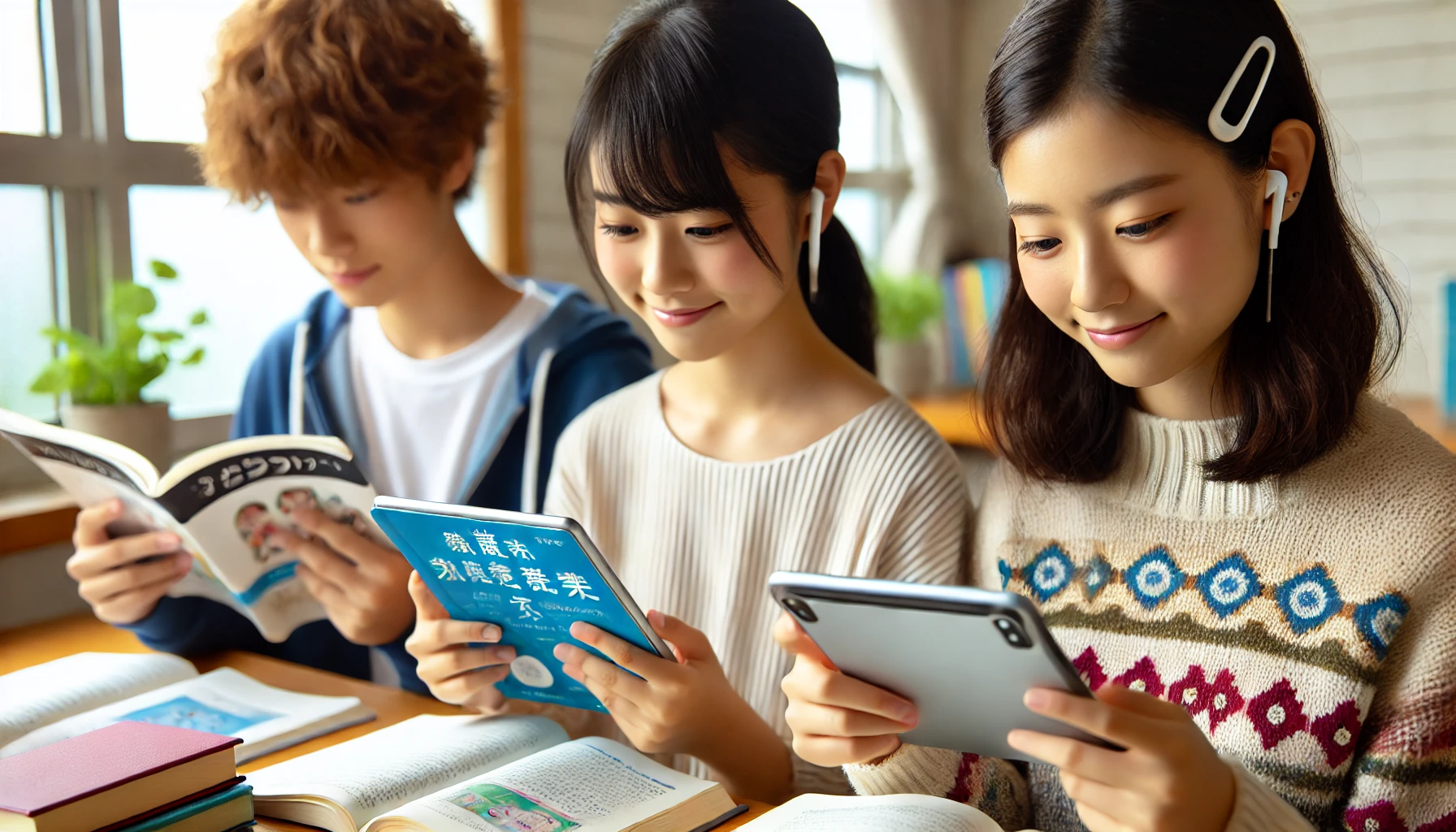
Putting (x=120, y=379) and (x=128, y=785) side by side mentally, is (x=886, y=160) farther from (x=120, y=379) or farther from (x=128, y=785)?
(x=128, y=785)

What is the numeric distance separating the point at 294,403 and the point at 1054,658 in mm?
1284

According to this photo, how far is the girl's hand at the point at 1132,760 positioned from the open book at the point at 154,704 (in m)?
0.80

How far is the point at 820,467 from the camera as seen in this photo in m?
1.29

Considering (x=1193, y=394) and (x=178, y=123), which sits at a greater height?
(x=178, y=123)

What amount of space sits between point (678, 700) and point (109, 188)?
148 centimetres

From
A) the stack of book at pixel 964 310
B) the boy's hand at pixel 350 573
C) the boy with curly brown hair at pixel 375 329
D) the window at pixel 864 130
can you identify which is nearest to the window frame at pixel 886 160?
the window at pixel 864 130

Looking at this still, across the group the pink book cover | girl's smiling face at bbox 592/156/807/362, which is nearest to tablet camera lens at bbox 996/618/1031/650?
girl's smiling face at bbox 592/156/807/362

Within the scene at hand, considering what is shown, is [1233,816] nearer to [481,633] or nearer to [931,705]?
[931,705]

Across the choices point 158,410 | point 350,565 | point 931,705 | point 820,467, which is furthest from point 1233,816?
point 158,410

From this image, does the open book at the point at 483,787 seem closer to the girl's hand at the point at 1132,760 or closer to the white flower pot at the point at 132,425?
the girl's hand at the point at 1132,760

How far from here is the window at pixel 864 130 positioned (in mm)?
3904

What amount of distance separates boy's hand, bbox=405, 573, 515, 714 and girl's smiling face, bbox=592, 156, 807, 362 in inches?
13.9

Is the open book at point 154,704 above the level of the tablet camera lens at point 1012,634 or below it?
below

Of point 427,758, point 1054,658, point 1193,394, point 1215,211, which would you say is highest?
point 1215,211
